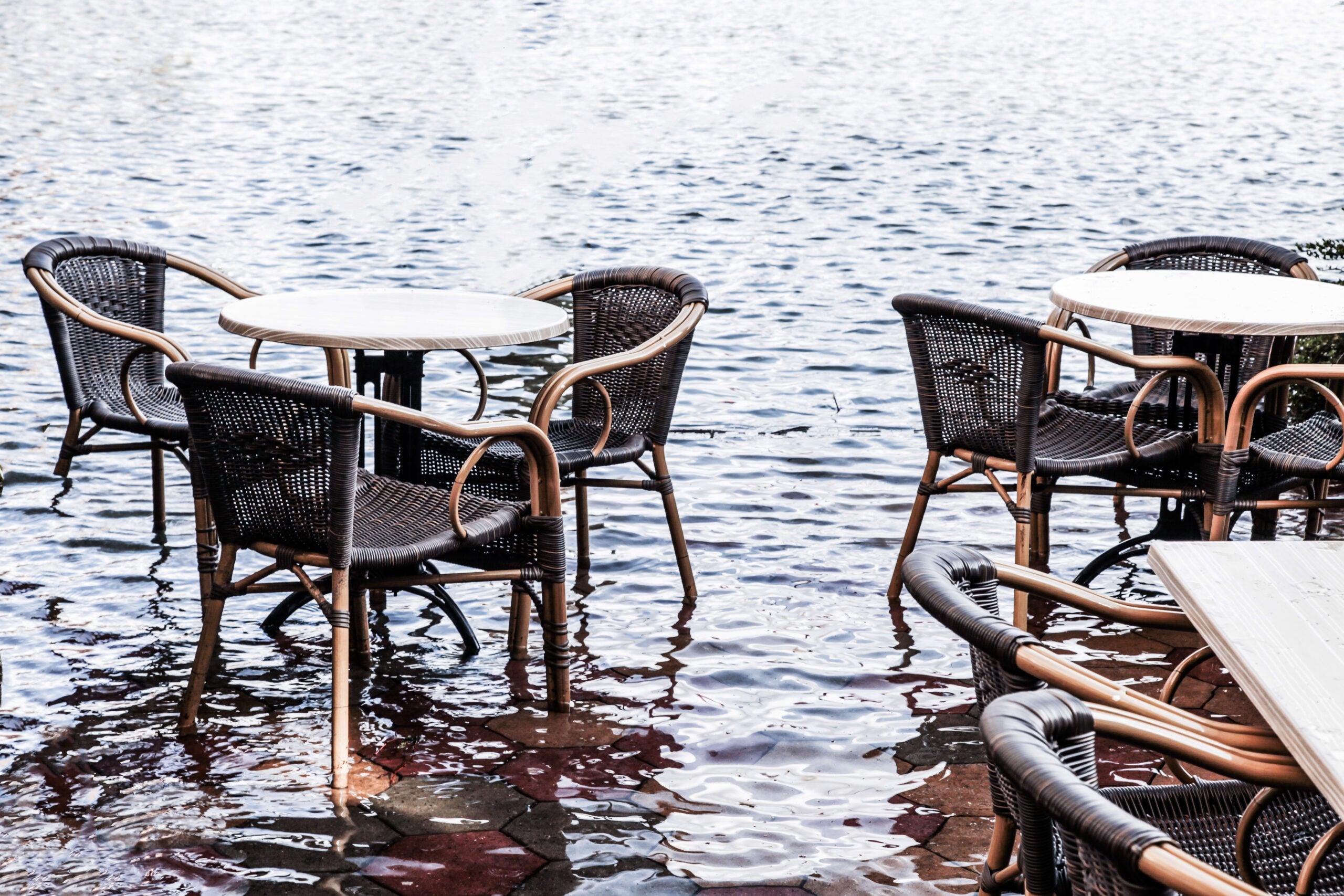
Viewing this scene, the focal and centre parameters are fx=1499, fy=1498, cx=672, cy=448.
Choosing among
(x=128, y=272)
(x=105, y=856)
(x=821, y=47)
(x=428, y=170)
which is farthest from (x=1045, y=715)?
(x=821, y=47)

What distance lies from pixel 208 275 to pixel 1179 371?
3078 millimetres

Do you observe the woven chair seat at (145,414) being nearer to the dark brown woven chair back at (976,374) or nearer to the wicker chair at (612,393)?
the wicker chair at (612,393)

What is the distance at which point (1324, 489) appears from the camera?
436 centimetres

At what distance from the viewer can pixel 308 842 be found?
9.93 feet

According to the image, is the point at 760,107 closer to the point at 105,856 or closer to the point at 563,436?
the point at 563,436

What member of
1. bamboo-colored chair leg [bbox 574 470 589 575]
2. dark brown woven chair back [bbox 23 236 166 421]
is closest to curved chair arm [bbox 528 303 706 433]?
bamboo-colored chair leg [bbox 574 470 589 575]

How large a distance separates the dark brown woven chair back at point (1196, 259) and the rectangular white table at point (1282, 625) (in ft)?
9.41

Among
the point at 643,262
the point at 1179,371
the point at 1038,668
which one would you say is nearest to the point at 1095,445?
the point at 1179,371

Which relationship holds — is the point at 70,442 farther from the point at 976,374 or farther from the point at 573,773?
the point at 976,374

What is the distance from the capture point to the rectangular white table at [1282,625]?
1.64 metres

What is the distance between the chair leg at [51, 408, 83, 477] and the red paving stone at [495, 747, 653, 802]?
74.7 inches

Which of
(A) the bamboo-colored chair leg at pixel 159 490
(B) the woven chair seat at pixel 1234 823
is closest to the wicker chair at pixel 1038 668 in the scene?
(B) the woven chair seat at pixel 1234 823

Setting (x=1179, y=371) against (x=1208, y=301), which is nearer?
(x=1179, y=371)

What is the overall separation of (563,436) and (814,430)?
7.36 feet
